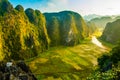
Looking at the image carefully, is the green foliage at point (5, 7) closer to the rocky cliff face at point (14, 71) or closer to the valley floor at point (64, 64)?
the valley floor at point (64, 64)

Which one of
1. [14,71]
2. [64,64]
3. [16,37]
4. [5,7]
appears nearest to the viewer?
[14,71]

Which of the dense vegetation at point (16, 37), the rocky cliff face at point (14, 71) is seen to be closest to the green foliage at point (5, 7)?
the dense vegetation at point (16, 37)

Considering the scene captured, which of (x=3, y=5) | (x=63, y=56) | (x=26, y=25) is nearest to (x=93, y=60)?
(x=63, y=56)

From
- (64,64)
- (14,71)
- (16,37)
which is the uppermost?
(16,37)

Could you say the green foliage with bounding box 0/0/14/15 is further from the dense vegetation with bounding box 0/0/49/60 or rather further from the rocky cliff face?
the rocky cliff face

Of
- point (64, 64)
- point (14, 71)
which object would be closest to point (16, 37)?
point (64, 64)

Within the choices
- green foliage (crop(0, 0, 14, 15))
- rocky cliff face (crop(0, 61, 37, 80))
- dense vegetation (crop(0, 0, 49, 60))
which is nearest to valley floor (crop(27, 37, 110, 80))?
dense vegetation (crop(0, 0, 49, 60))

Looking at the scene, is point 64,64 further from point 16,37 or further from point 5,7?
point 5,7

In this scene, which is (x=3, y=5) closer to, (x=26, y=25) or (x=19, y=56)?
(x=26, y=25)
